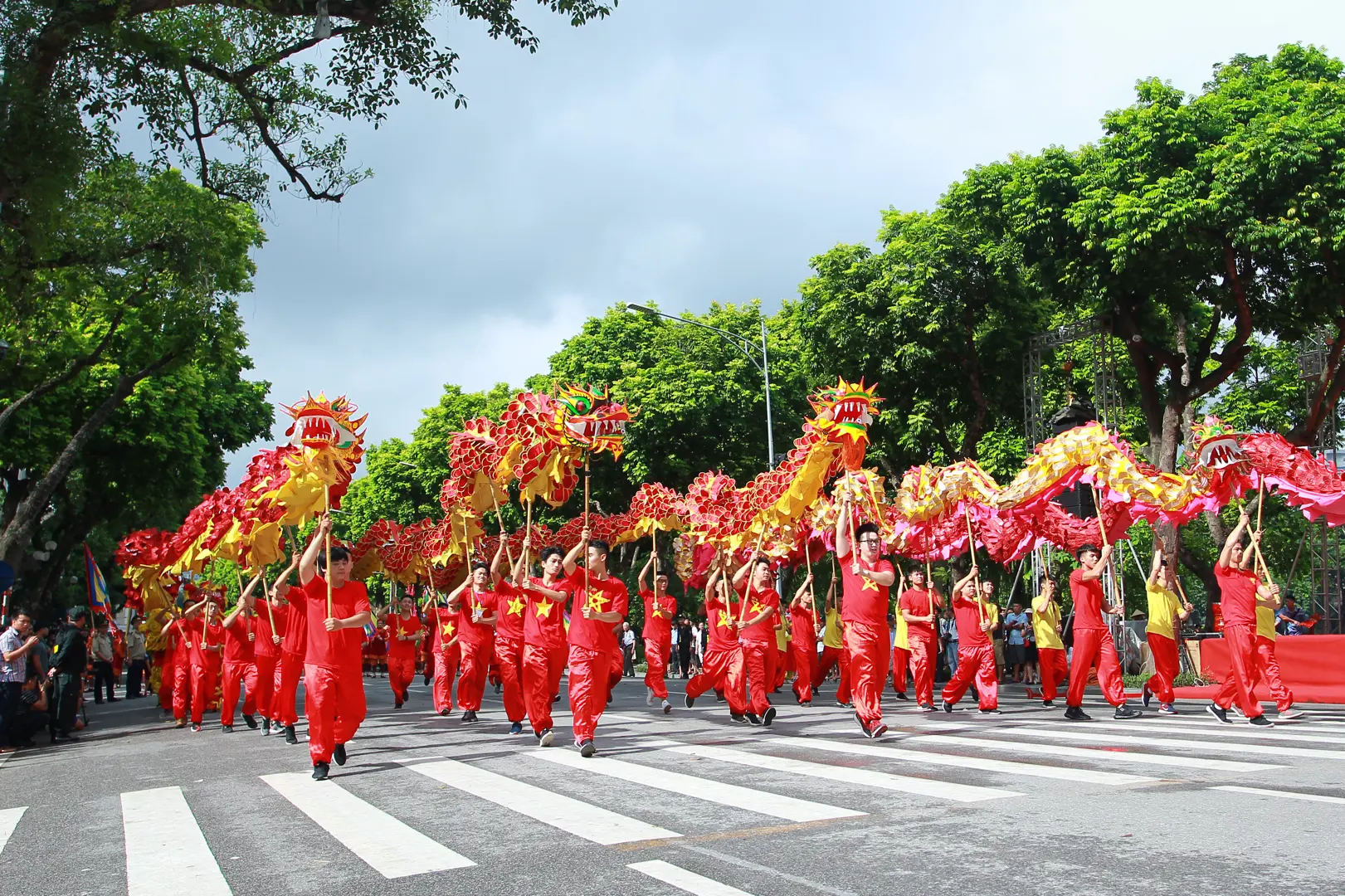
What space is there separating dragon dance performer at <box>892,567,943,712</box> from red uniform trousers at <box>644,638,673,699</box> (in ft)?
10.2

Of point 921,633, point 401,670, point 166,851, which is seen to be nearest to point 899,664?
point 921,633

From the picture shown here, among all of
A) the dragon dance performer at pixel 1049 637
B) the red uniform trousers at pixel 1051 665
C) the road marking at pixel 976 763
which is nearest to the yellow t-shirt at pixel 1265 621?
the dragon dance performer at pixel 1049 637

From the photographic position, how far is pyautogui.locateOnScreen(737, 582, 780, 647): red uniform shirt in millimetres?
11844

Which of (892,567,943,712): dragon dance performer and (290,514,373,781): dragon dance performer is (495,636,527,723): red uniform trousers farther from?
(892,567,943,712): dragon dance performer

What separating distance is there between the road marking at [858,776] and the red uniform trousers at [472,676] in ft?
14.7

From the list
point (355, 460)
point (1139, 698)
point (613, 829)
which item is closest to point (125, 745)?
→ point (355, 460)

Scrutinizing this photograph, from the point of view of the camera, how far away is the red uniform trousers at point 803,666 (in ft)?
48.5

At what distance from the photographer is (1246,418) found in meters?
28.7

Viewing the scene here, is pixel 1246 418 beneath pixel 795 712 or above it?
above

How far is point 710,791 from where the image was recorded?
23.1ft

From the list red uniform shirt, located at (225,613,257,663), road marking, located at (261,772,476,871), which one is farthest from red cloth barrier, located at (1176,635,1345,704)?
red uniform shirt, located at (225,613,257,663)

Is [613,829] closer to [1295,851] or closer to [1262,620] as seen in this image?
[1295,851]

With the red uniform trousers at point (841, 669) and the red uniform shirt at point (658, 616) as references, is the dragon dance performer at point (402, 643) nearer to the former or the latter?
the red uniform shirt at point (658, 616)

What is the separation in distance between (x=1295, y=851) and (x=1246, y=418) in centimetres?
2678
